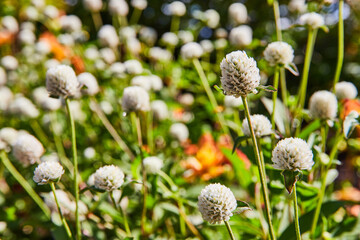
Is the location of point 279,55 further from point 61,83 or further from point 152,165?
point 61,83

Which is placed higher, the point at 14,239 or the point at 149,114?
the point at 149,114

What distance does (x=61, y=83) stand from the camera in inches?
33.3

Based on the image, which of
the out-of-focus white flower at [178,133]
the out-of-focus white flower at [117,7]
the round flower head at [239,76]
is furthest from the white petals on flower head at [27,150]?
the out-of-focus white flower at [117,7]

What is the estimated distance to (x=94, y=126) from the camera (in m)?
1.65

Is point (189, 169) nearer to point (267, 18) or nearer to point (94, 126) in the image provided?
point (94, 126)

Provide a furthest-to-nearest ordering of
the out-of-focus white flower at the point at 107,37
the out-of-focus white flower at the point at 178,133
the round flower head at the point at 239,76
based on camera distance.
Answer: the out-of-focus white flower at the point at 107,37
the out-of-focus white flower at the point at 178,133
the round flower head at the point at 239,76

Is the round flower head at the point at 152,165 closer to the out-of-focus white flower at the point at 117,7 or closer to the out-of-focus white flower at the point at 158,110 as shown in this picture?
the out-of-focus white flower at the point at 158,110

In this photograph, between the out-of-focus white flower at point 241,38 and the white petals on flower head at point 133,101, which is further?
the out-of-focus white flower at point 241,38

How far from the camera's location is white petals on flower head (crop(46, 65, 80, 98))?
84 centimetres

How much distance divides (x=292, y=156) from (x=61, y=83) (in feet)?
1.90

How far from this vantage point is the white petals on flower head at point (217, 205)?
649 millimetres

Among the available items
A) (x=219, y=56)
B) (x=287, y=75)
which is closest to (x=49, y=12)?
(x=219, y=56)

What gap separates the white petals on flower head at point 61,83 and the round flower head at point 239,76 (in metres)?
0.42

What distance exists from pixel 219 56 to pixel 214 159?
79cm
